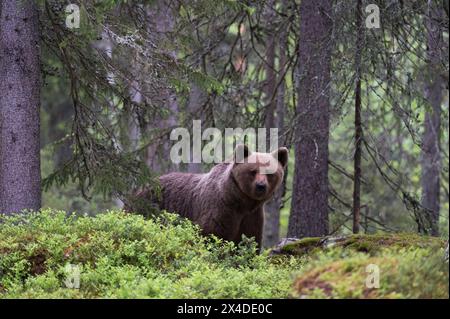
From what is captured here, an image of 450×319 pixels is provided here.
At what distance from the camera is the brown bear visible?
10.4 meters

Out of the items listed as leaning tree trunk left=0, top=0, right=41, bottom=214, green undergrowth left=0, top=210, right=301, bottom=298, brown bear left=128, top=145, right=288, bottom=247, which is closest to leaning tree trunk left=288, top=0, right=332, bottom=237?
brown bear left=128, top=145, right=288, bottom=247

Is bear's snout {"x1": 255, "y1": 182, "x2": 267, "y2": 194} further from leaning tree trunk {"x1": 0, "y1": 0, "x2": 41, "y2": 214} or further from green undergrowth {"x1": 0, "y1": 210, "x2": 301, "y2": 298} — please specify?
leaning tree trunk {"x1": 0, "y1": 0, "x2": 41, "y2": 214}

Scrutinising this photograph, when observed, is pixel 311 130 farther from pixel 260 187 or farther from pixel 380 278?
pixel 380 278

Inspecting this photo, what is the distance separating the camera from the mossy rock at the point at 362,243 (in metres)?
8.16

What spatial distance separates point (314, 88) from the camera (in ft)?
37.2

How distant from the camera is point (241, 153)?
10586 millimetres

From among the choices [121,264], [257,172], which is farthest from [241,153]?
[121,264]

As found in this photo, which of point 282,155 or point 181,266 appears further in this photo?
point 282,155

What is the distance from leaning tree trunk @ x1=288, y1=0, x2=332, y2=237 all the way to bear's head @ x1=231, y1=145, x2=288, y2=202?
0.79 m

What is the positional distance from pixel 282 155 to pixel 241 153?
2.20ft

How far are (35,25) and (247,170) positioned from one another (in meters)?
3.68

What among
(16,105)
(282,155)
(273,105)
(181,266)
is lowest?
(181,266)

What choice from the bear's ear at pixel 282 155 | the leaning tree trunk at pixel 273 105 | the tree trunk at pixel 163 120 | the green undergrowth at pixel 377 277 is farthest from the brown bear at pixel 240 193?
the green undergrowth at pixel 377 277
